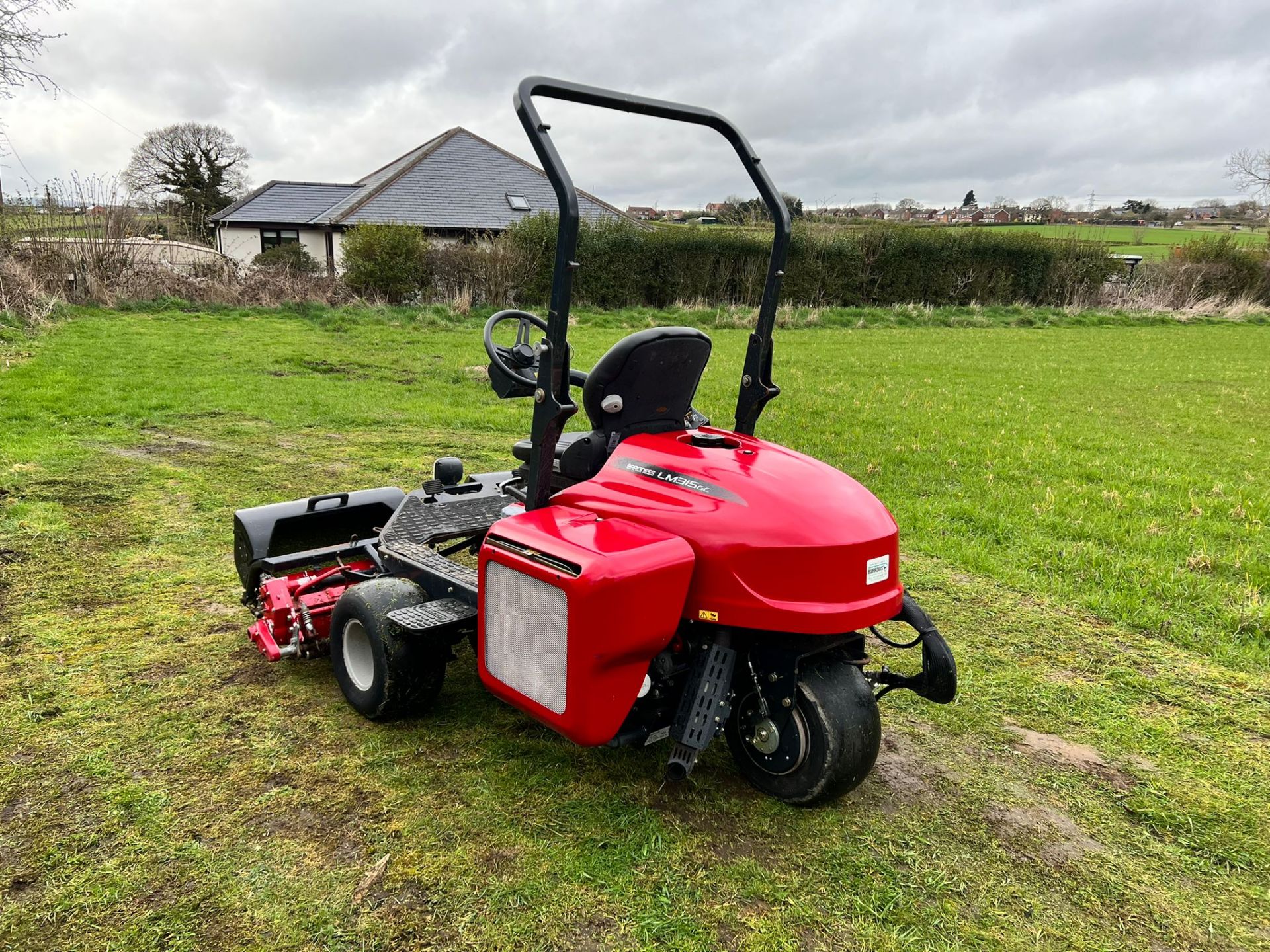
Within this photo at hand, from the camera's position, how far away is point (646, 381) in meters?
3.04

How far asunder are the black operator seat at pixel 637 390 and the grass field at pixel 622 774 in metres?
1.06

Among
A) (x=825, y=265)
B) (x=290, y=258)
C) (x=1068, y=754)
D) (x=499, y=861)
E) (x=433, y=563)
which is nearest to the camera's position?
(x=499, y=861)

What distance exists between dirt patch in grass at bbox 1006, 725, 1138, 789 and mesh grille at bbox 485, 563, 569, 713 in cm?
183

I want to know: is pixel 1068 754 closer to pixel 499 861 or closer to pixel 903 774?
pixel 903 774

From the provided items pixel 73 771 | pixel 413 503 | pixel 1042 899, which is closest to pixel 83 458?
pixel 413 503

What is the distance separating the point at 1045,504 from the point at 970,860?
401cm

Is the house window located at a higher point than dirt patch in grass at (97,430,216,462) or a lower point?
higher

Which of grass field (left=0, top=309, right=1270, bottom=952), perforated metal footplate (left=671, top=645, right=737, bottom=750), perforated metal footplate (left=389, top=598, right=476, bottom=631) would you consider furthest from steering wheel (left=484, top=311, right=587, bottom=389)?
perforated metal footplate (left=671, top=645, right=737, bottom=750)

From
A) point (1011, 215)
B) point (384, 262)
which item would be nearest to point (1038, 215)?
point (1011, 215)

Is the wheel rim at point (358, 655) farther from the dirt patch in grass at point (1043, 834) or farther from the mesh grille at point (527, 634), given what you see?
the dirt patch in grass at point (1043, 834)

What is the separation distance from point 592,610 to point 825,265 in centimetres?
2146

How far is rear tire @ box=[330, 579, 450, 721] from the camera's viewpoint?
3102mm

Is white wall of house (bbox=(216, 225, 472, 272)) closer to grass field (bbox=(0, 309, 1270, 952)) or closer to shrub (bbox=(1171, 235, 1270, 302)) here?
shrub (bbox=(1171, 235, 1270, 302))

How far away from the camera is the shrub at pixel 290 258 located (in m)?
21.7
